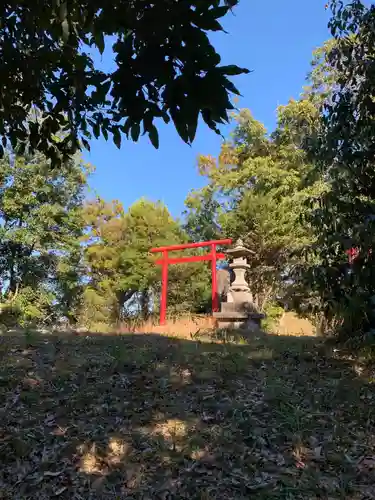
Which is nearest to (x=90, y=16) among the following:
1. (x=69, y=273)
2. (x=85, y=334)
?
(x=85, y=334)

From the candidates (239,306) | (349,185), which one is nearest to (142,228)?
(239,306)

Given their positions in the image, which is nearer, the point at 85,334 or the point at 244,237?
the point at 85,334

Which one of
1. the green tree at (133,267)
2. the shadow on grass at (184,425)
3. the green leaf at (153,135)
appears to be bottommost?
the shadow on grass at (184,425)

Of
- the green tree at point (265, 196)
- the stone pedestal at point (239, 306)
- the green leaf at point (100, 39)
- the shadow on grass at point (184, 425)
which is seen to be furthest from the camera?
the green tree at point (265, 196)

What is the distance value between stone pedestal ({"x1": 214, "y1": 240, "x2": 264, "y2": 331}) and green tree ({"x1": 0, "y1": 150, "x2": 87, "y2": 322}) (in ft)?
27.9

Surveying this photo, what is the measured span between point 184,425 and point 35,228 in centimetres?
1351

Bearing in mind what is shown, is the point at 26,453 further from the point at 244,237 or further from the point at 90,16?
the point at 244,237

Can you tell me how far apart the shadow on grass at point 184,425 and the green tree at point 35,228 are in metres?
11.5

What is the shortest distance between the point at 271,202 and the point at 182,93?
555 inches

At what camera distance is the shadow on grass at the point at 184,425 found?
2.51 m

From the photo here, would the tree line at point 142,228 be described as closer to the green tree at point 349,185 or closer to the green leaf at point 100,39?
the green tree at point 349,185

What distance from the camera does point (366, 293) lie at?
3.48 metres

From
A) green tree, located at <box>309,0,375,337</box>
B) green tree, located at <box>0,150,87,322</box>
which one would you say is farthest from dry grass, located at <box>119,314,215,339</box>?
green tree, located at <box>0,150,87,322</box>

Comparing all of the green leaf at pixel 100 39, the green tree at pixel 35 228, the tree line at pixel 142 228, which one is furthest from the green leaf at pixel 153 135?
the green tree at pixel 35 228
